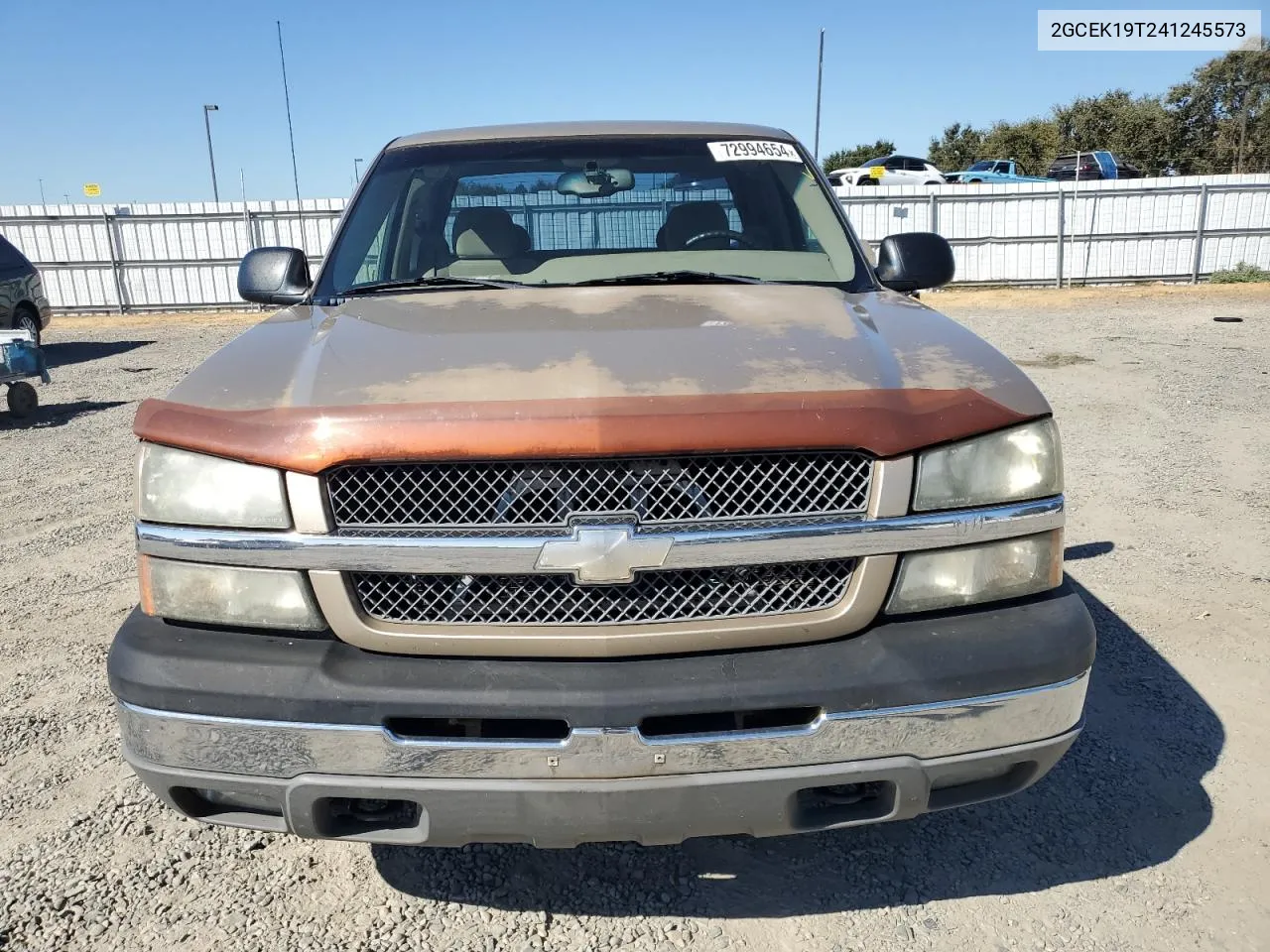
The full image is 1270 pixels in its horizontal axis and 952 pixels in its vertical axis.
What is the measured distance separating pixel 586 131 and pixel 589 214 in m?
0.43

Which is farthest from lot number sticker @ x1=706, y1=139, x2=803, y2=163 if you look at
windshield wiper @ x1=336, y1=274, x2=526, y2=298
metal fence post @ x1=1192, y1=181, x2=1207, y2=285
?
metal fence post @ x1=1192, y1=181, x2=1207, y2=285

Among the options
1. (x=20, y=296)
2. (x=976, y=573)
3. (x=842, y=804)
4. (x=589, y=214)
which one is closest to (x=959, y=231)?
(x=20, y=296)

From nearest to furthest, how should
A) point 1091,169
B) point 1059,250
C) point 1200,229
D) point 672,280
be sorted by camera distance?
point 672,280 < point 1200,229 < point 1059,250 < point 1091,169

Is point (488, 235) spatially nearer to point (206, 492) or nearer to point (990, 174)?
point (206, 492)

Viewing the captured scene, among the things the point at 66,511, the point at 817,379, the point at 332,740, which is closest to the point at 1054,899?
the point at 817,379

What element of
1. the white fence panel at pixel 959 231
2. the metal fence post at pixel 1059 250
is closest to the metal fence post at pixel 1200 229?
the white fence panel at pixel 959 231

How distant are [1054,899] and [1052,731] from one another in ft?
2.16

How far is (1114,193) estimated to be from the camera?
19.4m

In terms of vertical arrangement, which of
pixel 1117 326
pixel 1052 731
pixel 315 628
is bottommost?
pixel 1117 326

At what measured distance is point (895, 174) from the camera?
90.5 ft

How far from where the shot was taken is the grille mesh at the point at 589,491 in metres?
1.77

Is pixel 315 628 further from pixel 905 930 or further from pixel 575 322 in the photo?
pixel 905 930

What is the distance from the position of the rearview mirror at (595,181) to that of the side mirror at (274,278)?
94cm

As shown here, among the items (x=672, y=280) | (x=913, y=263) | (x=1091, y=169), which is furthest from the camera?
(x=1091, y=169)
